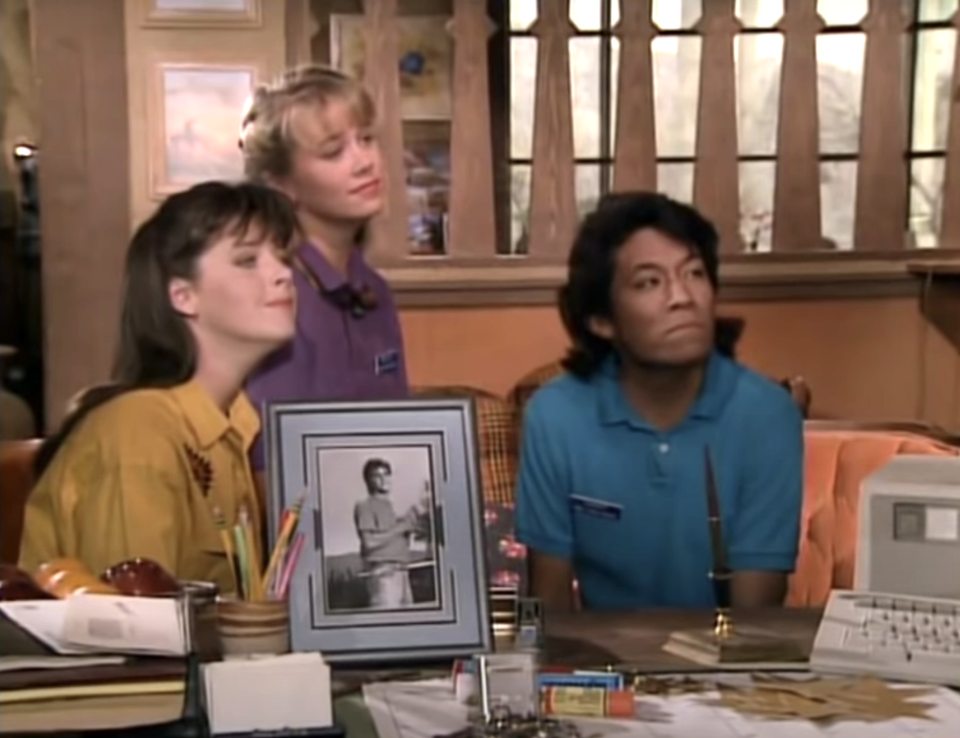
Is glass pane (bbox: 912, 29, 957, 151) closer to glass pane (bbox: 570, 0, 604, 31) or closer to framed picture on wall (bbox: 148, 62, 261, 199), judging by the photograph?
glass pane (bbox: 570, 0, 604, 31)

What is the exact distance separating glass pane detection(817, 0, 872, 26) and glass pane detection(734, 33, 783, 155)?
0.21ft

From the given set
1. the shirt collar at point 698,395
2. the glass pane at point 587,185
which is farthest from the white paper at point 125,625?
the glass pane at point 587,185

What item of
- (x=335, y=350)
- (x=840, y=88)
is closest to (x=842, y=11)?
(x=840, y=88)

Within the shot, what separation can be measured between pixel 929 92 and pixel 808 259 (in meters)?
0.27

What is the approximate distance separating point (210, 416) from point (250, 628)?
34 cm

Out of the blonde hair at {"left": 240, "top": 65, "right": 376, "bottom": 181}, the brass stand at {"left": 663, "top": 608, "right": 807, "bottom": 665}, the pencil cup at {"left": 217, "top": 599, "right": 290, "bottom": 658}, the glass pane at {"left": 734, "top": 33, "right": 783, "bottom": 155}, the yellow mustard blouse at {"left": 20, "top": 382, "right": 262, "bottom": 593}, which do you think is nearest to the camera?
the pencil cup at {"left": 217, "top": 599, "right": 290, "bottom": 658}

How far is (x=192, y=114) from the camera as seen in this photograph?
153 cm

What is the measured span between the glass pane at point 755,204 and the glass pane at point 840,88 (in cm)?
9

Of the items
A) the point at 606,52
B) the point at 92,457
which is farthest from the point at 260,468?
the point at 606,52

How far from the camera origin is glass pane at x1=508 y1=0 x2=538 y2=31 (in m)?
1.70

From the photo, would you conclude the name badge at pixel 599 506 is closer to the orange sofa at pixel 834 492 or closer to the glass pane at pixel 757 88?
the orange sofa at pixel 834 492

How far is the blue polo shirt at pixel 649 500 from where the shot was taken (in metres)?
1.49

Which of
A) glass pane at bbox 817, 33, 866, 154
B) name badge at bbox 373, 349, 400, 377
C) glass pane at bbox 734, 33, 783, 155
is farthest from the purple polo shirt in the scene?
glass pane at bbox 817, 33, 866, 154

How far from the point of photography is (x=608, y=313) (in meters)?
1.55
